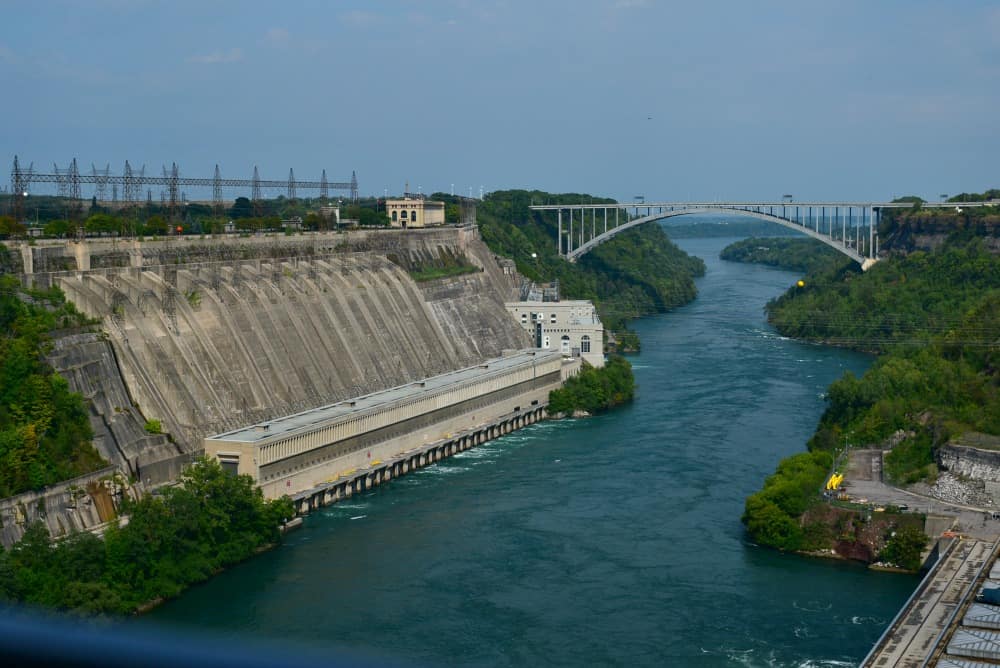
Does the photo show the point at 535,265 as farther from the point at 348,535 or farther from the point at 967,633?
the point at 967,633

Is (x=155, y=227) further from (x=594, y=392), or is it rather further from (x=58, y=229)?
(x=594, y=392)

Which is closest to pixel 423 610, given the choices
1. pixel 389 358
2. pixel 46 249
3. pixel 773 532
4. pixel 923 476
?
pixel 773 532

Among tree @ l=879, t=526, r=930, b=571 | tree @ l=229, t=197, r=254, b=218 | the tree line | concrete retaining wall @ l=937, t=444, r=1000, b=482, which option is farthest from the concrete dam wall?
concrete retaining wall @ l=937, t=444, r=1000, b=482

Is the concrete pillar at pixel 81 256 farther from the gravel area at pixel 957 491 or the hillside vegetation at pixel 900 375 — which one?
the gravel area at pixel 957 491

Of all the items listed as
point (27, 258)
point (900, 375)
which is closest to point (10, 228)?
point (27, 258)

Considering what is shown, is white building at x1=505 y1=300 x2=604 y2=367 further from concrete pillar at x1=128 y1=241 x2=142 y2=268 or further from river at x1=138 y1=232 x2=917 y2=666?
concrete pillar at x1=128 y1=241 x2=142 y2=268

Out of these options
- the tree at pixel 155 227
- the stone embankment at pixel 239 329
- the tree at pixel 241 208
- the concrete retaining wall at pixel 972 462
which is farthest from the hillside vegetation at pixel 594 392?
the tree at pixel 241 208
